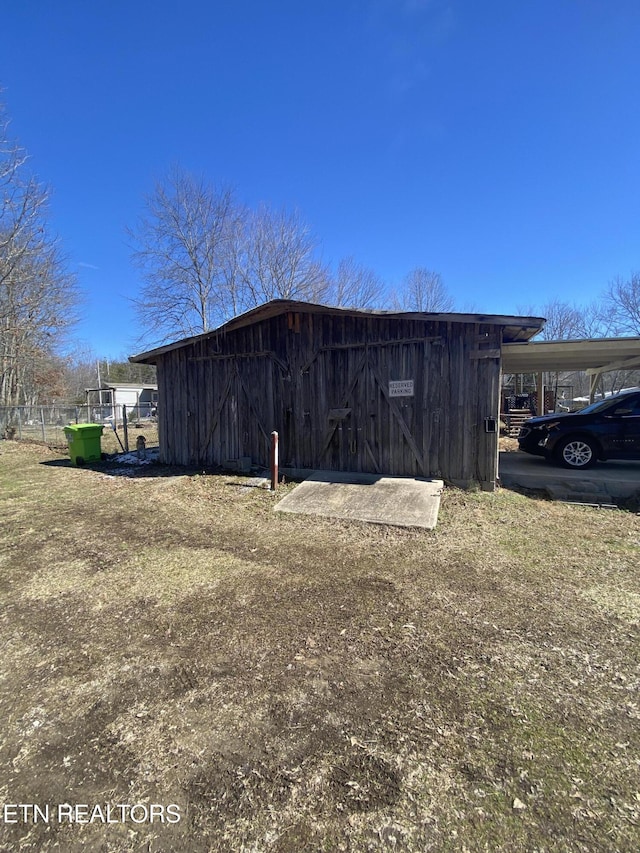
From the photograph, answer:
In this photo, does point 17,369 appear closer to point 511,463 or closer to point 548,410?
point 511,463

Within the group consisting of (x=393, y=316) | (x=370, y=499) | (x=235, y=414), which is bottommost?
(x=370, y=499)

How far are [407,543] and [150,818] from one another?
3.47m

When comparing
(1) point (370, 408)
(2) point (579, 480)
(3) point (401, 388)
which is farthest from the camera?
(1) point (370, 408)

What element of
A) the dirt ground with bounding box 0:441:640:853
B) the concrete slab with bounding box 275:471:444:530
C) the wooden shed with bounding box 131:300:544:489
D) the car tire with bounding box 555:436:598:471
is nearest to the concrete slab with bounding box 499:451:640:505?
the car tire with bounding box 555:436:598:471

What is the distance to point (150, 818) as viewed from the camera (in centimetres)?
159

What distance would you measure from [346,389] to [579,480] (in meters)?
4.36

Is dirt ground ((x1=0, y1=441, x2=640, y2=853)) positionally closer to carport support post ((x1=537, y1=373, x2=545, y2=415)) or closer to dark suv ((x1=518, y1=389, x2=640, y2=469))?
dark suv ((x1=518, y1=389, x2=640, y2=469))

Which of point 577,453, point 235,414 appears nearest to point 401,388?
point 235,414

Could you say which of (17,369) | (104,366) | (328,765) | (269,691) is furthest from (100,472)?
(104,366)

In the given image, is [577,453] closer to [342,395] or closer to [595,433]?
[595,433]

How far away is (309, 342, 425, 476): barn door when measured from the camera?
702 cm

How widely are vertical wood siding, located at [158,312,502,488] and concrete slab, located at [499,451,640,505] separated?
1032 millimetres

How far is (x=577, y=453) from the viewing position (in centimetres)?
801

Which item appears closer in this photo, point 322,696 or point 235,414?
point 322,696
